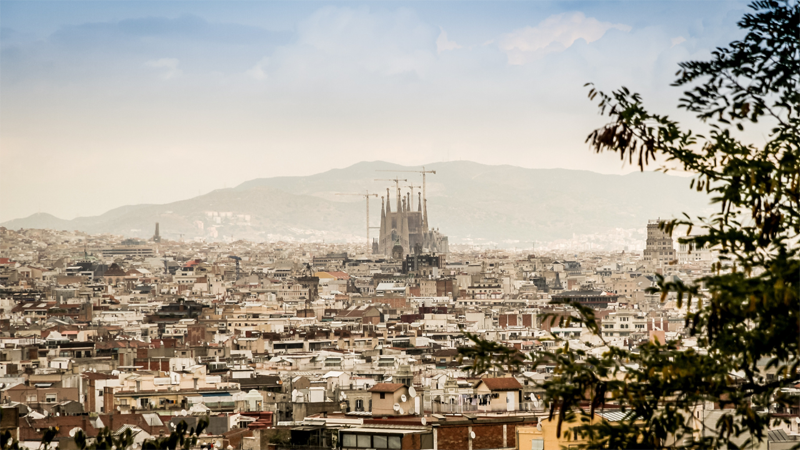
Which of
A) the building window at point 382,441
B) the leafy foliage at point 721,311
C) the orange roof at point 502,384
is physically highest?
the leafy foliage at point 721,311

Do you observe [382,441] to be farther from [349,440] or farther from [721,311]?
[721,311]

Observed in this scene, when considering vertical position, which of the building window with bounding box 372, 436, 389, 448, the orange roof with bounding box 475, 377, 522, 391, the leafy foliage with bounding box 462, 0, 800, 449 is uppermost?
the leafy foliage with bounding box 462, 0, 800, 449

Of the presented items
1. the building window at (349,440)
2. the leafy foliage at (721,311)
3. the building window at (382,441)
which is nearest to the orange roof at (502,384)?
the building window at (382,441)

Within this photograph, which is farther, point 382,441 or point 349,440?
point 382,441

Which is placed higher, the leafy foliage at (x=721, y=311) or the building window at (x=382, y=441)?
the leafy foliage at (x=721, y=311)

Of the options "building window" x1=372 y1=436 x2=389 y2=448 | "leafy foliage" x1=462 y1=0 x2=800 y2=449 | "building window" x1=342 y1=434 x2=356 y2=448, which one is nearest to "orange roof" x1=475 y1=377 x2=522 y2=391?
"building window" x1=372 y1=436 x2=389 y2=448

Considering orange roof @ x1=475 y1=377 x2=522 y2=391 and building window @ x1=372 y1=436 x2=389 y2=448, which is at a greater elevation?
building window @ x1=372 y1=436 x2=389 y2=448

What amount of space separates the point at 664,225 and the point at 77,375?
134 ft

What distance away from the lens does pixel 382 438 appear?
58.6 feet

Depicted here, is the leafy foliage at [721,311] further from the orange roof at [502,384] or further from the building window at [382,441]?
the orange roof at [502,384]

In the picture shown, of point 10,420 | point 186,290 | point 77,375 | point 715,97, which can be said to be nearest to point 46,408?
point 77,375

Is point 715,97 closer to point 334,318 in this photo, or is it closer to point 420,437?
point 420,437

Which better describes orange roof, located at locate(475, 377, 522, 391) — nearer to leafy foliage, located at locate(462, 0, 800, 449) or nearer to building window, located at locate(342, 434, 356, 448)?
building window, located at locate(342, 434, 356, 448)

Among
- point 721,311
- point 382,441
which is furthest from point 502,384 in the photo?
point 721,311
